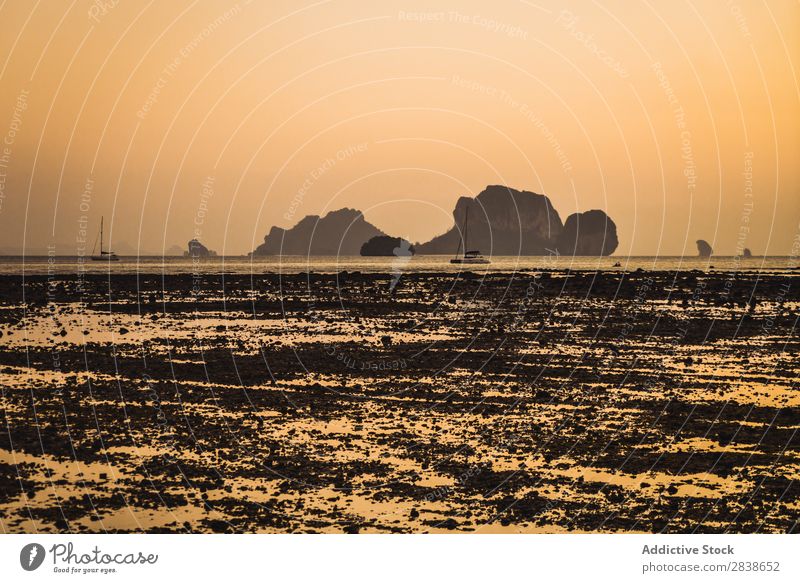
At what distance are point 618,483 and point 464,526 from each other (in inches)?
138

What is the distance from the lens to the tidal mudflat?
44.4ft

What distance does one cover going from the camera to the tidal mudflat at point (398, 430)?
44.4ft

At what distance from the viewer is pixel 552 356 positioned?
103 feet
